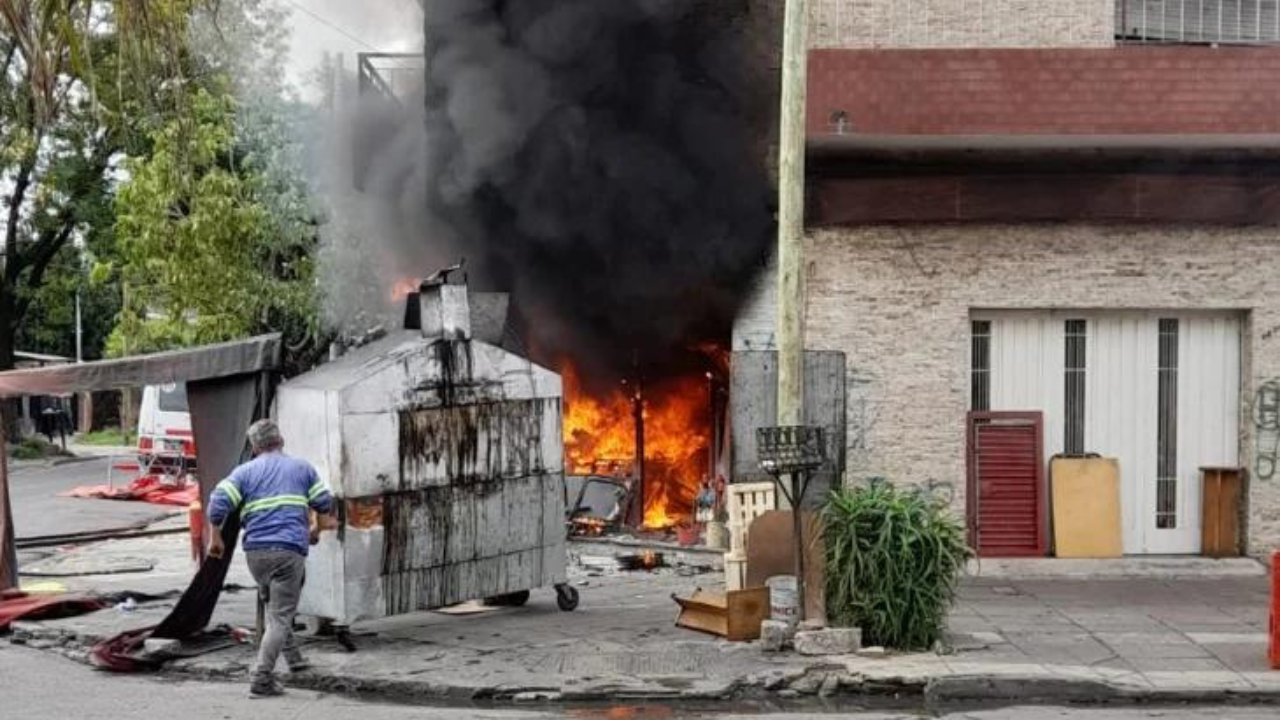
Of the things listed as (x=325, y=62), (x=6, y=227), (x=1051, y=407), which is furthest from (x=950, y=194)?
(x=6, y=227)

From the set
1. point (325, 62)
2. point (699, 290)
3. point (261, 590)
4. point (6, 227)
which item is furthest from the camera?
point (6, 227)

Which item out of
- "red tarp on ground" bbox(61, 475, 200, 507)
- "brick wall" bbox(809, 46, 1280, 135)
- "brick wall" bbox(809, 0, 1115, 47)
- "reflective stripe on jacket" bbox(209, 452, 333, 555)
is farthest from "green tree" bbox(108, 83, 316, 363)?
"reflective stripe on jacket" bbox(209, 452, 333, 555)

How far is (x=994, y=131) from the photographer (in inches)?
441

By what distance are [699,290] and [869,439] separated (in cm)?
369

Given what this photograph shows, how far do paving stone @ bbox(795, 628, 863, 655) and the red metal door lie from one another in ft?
12.3

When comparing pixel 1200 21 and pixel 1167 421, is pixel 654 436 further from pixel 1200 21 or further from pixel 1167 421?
pixel 1200 21

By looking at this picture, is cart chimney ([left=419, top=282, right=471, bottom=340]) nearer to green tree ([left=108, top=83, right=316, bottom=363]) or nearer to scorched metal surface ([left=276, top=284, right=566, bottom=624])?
scorched metal surface ([left=276, top=284, right=566, bottom=624])

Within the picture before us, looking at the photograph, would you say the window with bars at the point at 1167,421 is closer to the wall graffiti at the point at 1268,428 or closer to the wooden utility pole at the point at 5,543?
the wall graffiti at the point at 1268,428

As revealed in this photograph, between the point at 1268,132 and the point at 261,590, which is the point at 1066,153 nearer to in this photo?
the point at 1268,132

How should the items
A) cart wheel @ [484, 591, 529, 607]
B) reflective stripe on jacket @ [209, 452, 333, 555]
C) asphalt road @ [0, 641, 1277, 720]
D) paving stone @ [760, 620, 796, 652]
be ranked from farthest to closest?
cart wheel @ [484, 591, 529, 607], paving stone @ [760, 620, 796, 652], reflective stripe on jacket @ [209, 452, 333, 555], asphalt road @ [0, 641, 1277, 720]

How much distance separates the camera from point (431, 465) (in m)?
9.23

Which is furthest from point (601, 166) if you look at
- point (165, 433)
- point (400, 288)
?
point (165, 433)

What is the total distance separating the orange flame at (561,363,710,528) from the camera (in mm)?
15094

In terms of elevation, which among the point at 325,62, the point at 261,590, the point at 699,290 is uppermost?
the point at 325,62
